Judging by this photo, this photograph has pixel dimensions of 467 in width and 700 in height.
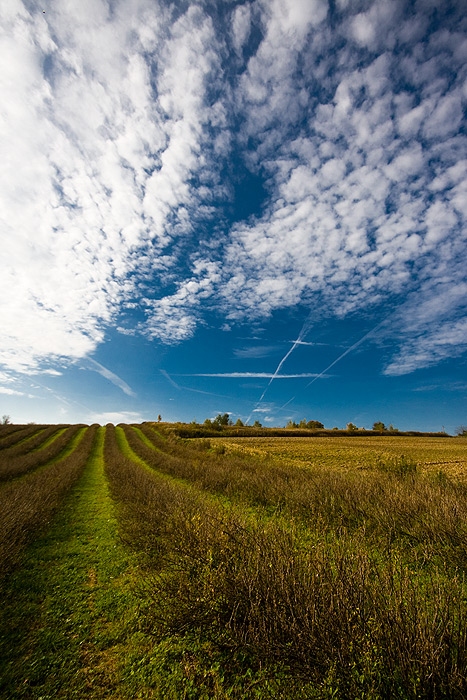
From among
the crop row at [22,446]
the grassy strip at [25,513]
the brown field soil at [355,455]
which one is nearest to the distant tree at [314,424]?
the brown field soil at [355,455]

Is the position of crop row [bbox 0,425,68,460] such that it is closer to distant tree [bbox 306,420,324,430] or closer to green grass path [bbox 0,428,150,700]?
green grass path [bbox 0,428,150,700]

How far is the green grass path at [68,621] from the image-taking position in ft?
12.0

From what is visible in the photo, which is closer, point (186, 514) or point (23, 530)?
point (186, 514)

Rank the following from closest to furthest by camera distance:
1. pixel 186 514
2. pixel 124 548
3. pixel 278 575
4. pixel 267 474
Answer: pixel 278 575 → pixel 186 514 → pixel 124 548 → pixel 267 474

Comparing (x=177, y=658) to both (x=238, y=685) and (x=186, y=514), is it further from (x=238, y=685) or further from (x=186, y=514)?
(x=186, y=514)

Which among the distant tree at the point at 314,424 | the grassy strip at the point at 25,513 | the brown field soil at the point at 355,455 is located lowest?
the grassy strip at the point at 25,513

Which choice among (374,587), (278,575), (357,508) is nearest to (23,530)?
(278,575)

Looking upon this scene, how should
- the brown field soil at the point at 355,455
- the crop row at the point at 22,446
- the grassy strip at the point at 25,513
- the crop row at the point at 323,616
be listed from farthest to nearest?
1. the crop row at the point at 22,446
2. the brown field soil at the point at 355,455
3. the grassy strip at the point at 25,513
4. the crop row at the point at 323,616

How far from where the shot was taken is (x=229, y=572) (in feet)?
13.2

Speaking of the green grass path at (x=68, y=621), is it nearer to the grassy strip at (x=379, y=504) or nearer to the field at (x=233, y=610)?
the field at (x=233, y=610)

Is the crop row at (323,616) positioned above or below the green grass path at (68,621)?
above

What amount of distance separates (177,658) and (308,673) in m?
2.07

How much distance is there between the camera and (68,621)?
4.88 meters

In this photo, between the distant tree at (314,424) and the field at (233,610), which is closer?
the field at (233,610)
